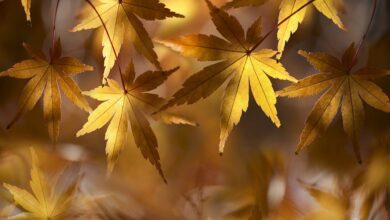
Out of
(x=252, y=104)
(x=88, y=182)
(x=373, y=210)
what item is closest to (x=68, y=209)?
(x=88, y=182)

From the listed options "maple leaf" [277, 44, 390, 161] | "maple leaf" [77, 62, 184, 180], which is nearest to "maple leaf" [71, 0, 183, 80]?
"maple leaf" [77, 62, 184, 180]

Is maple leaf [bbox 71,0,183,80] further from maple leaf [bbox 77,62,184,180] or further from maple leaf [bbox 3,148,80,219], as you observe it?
maple leaf [bbox 3,148,80,219]

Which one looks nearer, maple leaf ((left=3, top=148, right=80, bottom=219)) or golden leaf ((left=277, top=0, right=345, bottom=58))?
golden leaf ((left=277, top=0, right=345, bottom=58))

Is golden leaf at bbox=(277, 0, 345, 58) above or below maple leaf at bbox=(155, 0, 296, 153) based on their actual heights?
above

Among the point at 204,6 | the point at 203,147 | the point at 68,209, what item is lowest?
the point at 68,209

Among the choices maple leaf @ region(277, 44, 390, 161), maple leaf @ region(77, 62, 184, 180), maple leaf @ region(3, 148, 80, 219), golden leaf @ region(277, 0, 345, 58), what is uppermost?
golden leaf @ region(277, 0, 345, 58)

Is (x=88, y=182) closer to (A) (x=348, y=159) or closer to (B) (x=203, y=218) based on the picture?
(B) (x=203, y=218)

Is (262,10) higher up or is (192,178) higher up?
(262,10)
